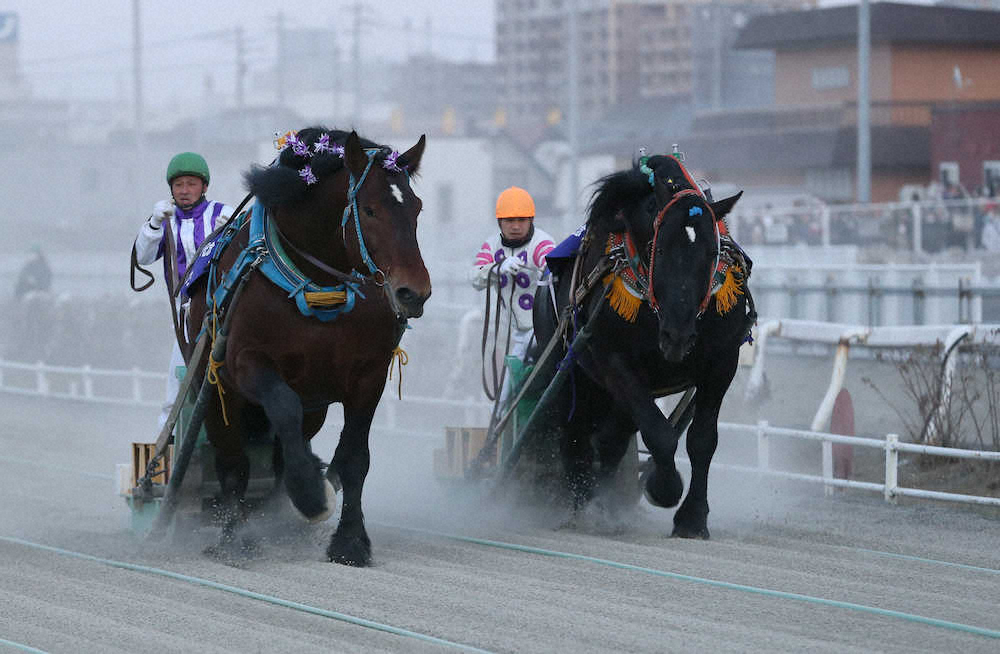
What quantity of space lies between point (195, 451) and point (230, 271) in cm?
126

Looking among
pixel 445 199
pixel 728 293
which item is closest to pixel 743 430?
pixel 728 293

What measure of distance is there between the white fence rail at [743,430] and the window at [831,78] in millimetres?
28150

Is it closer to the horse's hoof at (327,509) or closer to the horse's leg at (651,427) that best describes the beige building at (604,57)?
the horse's leg at (651,427)

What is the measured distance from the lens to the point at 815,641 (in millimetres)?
5809

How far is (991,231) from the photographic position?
23203 millimetres

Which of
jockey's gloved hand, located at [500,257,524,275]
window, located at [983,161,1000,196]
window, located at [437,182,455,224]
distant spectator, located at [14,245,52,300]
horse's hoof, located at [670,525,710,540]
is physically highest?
window, located at [437,182,455,224]

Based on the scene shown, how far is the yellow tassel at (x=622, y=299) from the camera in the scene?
8.26 meters

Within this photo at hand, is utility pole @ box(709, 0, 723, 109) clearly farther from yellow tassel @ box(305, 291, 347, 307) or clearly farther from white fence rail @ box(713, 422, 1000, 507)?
yellow tassel @ box(305, 291, 347, 307)

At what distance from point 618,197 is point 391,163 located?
163 centimetres

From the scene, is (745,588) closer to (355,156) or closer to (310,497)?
(310,497)

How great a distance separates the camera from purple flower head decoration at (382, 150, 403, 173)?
284 inches

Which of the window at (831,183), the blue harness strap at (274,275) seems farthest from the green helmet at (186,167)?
the window at (831,183)

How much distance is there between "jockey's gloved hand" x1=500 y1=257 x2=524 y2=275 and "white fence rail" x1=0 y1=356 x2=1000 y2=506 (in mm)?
2477

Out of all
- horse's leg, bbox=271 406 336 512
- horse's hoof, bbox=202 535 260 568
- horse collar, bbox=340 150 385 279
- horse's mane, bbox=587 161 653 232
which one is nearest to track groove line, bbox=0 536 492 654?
horse's hoof, bbox=202 535 260 568
